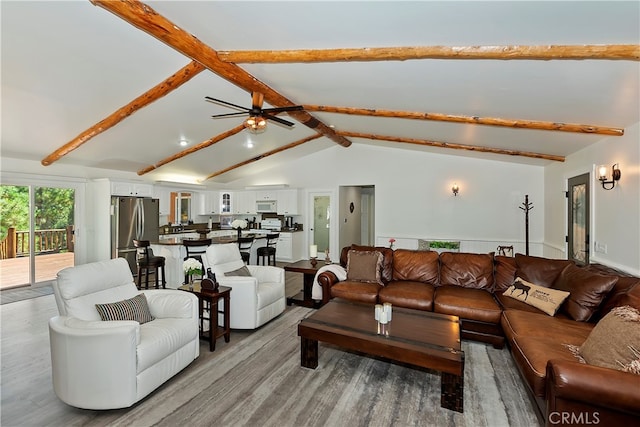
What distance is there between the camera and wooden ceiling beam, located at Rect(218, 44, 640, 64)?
6.73 ft

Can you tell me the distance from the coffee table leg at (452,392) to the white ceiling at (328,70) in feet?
8.37

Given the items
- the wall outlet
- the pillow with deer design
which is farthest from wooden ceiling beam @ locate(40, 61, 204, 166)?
the wall outlet

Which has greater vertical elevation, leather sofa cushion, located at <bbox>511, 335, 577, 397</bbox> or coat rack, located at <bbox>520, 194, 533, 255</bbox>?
coat rack, located at <bbox>520, 194, 533, 255</bbox>

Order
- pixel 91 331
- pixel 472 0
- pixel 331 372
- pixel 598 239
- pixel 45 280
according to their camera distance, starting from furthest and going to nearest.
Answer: pixel 45 280 < pixel 598 239 < pixel 331 372 < pixel 91 331 < pixel 472 0

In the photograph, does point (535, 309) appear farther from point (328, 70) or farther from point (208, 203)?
point (208, 203)

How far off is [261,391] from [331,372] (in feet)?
2.15

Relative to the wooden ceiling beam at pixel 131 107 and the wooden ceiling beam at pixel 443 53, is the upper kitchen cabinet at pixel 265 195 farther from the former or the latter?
the wooden ceiling beam at pixel 443 53

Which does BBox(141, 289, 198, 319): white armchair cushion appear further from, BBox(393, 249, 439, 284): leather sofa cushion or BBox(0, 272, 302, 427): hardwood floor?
BBox(393, 249, 439, 284): leather sofa cushion

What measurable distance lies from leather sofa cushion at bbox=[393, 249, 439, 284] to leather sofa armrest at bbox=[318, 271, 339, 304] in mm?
930

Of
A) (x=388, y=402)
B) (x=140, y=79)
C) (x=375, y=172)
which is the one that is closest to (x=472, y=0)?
(x=388, y=402)

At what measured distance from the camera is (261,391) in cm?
239

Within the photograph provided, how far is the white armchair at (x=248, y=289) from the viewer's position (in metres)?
3.45

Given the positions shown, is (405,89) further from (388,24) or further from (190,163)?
(190,163)

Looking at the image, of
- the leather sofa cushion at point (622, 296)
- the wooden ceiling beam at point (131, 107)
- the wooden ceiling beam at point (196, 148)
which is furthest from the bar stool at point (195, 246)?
the leather sofa cushion at point (622, 296)
